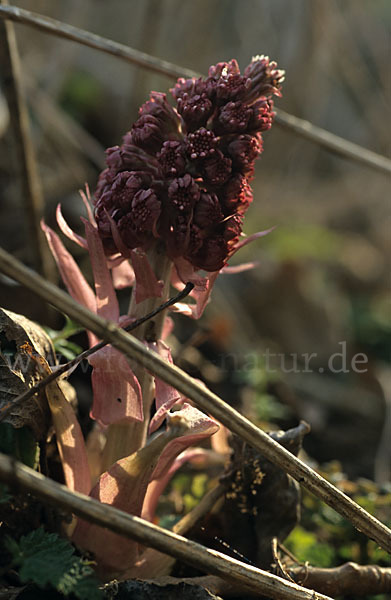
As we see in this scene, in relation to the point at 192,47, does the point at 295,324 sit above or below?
A: below

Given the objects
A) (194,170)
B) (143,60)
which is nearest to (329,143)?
(143,60)

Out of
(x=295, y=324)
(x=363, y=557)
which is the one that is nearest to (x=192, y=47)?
(x=295, y=324)

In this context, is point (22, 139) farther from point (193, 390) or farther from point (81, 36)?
point (193, 390)

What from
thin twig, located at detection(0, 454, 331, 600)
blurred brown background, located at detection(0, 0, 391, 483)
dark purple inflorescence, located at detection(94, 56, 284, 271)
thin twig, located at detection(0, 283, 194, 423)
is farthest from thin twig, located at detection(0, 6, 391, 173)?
thin twig, located at detection(0, 454, 331, 600)

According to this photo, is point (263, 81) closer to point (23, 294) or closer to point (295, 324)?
point (23, 294)

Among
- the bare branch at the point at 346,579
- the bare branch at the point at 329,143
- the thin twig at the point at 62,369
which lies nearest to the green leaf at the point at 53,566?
the thin twig at the point at 62,369

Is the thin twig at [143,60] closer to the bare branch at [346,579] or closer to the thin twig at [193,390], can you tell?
the thin twig at [193,390]
